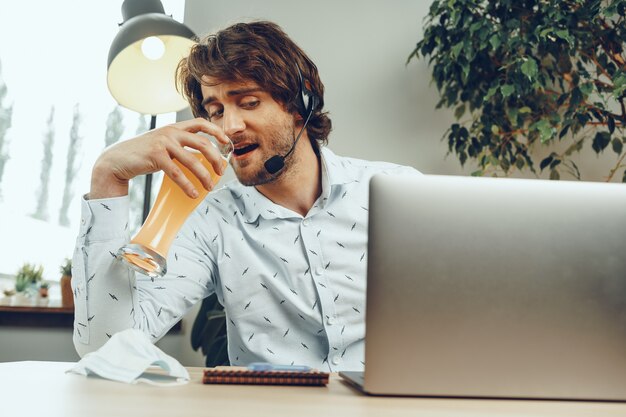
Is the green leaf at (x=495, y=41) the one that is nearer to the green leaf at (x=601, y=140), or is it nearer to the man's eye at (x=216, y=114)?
the green leaf at (x=601, y=140)

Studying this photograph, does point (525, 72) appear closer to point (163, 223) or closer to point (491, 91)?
point (491, 91)

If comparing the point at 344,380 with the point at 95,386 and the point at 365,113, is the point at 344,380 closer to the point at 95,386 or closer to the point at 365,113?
the point at 95,386

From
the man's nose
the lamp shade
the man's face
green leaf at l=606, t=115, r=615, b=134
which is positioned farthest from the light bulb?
green leaf at l=606, t=115, r=615, b=134

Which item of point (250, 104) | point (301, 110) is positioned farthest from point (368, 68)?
point (250, 104)

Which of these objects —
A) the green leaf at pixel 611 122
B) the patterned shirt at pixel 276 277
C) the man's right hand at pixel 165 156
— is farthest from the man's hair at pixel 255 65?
the green leaf at pixel 611 122

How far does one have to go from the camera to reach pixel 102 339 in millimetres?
1112

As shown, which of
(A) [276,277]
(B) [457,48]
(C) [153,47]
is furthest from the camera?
(B) [457,48]

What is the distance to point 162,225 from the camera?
955mm

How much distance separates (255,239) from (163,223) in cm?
48

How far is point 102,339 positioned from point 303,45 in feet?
6.25

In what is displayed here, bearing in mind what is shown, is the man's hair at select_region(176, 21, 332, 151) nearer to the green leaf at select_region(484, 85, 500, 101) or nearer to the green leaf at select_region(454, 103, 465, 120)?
the green leaf at select_region(484, 85, 500, 101)

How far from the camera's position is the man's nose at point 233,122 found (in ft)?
4.83

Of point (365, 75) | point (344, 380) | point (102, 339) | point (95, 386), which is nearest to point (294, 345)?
point (102, 339)

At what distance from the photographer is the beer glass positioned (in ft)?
3.09
